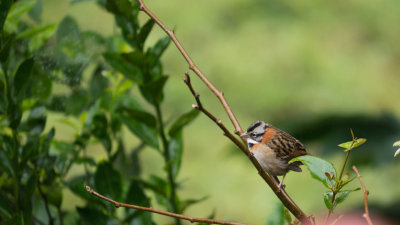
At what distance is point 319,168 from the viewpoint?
714 millimetres

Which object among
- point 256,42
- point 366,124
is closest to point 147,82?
point 366,124

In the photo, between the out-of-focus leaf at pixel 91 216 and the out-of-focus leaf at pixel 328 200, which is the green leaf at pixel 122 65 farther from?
the out-of-focus leaf at pixel 328 200

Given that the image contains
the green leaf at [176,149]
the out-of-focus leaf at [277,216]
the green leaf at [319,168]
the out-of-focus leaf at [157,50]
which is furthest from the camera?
the green leaf at [176,149]

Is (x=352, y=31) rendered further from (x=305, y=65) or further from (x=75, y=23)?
(x=75, y=23)

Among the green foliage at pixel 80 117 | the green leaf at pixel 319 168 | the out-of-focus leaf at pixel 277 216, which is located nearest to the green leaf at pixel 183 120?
the green foliage at pixel 80 117

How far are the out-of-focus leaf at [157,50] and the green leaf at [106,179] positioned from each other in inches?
7.8

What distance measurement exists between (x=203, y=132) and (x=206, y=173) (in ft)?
1.44

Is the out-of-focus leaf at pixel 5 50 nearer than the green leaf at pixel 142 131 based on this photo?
Yes

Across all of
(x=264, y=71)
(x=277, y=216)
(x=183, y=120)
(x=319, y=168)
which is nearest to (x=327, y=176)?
(x=319, y=168)

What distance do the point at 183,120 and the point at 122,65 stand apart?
0.48 ft

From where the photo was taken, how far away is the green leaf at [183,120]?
1.01m

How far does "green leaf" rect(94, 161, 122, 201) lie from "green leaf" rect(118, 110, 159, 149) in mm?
97

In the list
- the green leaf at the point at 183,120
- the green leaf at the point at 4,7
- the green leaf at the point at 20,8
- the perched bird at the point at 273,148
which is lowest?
the green leaf at the point at 183,120

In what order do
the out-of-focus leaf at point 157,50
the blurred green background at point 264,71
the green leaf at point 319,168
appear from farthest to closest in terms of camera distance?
the blurred green background at point 264,71 < the out-of-focus leaf at point 157,50 < the green leaf at point 319,168
